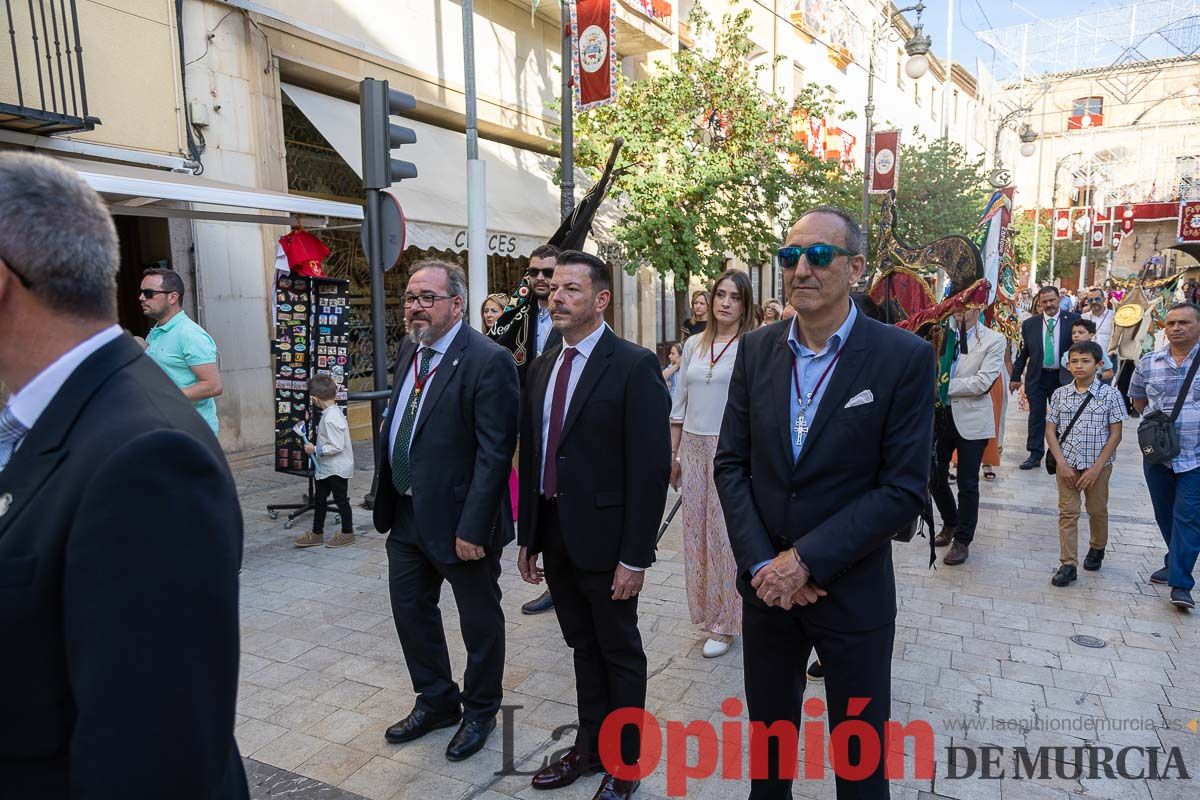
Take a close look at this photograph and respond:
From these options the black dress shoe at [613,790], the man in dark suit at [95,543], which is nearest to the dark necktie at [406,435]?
the black dress shoe at [613,790]

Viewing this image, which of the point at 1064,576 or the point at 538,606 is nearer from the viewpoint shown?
the point at 538,606

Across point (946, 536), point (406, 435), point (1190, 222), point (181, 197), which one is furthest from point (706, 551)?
point (1190, 222)

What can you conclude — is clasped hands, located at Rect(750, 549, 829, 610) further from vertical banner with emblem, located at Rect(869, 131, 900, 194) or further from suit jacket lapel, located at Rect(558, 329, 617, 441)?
vertical banner with emblem, located at Rect(869, 131, 900, 194)

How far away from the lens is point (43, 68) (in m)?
6.96

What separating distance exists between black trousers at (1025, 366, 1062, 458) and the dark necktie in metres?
8.35

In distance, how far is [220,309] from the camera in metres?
8.73

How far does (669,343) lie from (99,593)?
1782cm

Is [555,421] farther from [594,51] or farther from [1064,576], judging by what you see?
[594,51]

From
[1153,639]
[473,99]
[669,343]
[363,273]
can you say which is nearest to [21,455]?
[1153,639]

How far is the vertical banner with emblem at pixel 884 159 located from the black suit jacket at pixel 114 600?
1836 cm

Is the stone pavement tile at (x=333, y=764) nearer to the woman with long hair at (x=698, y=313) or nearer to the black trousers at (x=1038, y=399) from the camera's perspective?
the woman with long hair at (x=698, y=313)

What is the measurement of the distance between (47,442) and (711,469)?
3608 mm

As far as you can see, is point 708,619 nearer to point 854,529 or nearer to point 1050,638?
point 1050,638

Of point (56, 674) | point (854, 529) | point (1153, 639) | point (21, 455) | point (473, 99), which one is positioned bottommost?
point (1153, 639)
